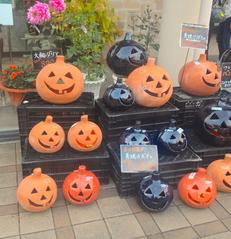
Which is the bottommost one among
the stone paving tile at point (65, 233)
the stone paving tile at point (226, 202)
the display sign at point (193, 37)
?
the stone paving tile at point (226, 202)

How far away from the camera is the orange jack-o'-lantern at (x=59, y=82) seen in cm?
379

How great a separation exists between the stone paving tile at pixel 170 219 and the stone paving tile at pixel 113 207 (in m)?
0.30

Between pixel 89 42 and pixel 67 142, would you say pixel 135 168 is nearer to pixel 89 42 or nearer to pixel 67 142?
pixel 67 142

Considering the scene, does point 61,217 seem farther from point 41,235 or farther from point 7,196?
point 7,196

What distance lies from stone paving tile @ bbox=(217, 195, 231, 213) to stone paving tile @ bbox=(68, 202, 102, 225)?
4.25ft

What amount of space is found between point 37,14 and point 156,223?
322 centimetres

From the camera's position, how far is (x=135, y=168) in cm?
343

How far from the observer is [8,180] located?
3820 millimetres

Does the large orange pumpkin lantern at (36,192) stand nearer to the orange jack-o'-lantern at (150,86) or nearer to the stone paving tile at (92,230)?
the stone paving tile at (92,230)

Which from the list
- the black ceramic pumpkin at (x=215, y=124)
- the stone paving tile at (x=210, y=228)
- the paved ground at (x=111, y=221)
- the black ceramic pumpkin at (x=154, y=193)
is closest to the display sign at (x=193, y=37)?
the black ceramic pumpkin at (x=215, y=124)

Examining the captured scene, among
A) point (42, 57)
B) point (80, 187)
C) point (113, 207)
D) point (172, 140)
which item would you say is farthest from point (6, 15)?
point (113, 207)

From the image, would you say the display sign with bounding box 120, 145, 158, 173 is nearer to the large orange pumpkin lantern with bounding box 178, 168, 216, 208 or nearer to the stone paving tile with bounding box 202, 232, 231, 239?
the large orange pumpkin lantern with bounding box 178, 168, 216, 208

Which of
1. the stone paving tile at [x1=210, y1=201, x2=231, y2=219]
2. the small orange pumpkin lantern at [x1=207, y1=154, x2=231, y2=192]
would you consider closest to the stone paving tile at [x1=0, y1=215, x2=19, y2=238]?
the stone paving tile at [x1=210, y1=201, x2=231, y2=219]

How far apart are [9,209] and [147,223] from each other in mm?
1335
